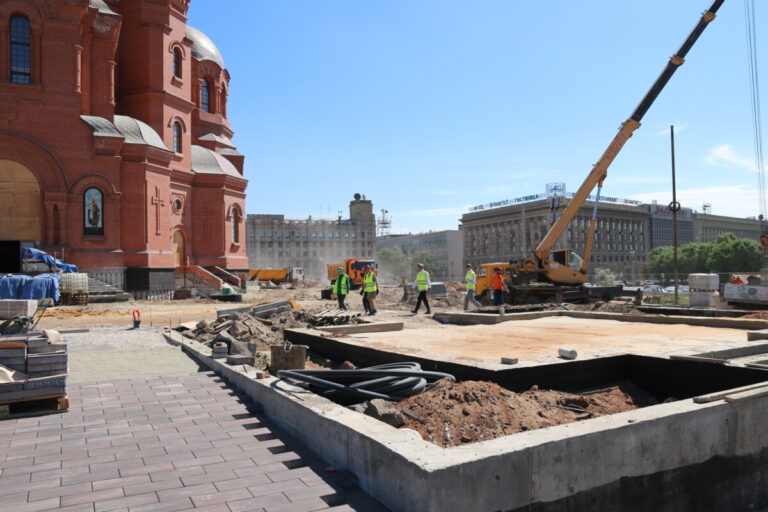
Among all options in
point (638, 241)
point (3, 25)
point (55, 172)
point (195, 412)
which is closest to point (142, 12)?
point (3, 25)

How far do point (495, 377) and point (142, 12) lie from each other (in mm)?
34102

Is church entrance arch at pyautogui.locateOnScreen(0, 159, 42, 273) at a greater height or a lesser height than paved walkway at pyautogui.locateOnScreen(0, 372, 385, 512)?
greater

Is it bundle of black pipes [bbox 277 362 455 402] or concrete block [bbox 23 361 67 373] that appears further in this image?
concrete block [bbox 23 361 67 373]

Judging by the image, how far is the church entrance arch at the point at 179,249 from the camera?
33656 millimetres

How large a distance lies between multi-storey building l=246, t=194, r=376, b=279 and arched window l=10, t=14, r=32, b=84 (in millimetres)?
77967

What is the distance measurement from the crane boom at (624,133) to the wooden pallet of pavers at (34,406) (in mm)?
20732

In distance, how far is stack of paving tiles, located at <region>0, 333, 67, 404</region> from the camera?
568 cm

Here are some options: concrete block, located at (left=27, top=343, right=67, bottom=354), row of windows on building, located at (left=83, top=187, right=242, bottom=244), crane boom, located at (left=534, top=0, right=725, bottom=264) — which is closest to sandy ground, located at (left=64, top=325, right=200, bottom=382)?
concrete block, located at (left=27, top=343, right=67, bottom=354)

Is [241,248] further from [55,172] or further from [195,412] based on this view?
[195,412]

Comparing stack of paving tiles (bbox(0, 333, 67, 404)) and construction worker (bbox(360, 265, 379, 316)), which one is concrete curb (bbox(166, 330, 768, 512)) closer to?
stack of paving tiles (bbox(0, 333, 67, 404))

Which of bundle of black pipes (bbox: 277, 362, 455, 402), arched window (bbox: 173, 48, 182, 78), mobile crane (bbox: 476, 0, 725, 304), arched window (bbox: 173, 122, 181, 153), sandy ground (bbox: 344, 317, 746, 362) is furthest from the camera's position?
arched window (bbox: 173, 48, 182, 78)

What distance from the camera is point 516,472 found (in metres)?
3.23

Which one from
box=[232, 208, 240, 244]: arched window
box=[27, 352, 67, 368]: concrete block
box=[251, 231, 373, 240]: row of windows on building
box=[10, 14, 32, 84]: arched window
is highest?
box=[10, 14, 32, 84]: arched window

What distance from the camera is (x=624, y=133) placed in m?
23.0
